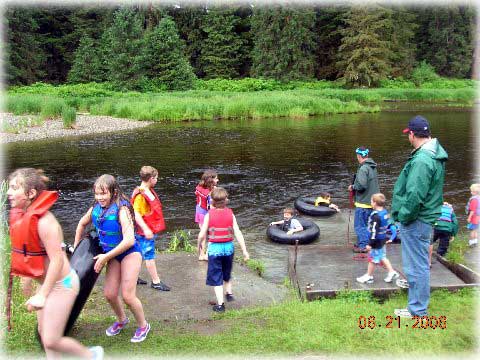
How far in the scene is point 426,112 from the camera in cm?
4059

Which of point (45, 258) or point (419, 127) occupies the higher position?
point (419, 127)

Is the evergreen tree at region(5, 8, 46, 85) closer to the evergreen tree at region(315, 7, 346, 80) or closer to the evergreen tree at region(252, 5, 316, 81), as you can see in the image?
the evergreen tree at region(252, 5, 316, 81)

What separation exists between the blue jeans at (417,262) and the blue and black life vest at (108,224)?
10.6 ft

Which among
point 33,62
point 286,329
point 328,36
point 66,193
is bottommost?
point 66,193

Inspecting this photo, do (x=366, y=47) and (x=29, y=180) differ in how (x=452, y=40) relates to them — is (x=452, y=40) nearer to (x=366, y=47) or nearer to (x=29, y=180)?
(x=366, y=47)

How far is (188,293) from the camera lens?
23.1ft

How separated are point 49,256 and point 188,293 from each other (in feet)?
10.5

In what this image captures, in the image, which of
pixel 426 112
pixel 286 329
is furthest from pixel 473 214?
pixel 426 112

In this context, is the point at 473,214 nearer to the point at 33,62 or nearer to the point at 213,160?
the point at 213,160

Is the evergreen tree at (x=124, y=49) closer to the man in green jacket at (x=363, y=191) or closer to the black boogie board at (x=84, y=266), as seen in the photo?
the man in green jacket at (x=363, y=191)

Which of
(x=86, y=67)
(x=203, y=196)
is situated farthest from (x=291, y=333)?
(x=86, y=67)

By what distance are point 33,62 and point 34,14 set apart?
23.9ft

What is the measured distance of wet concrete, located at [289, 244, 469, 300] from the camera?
6.79m

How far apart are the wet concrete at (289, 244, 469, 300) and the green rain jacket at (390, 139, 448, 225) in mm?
1686
